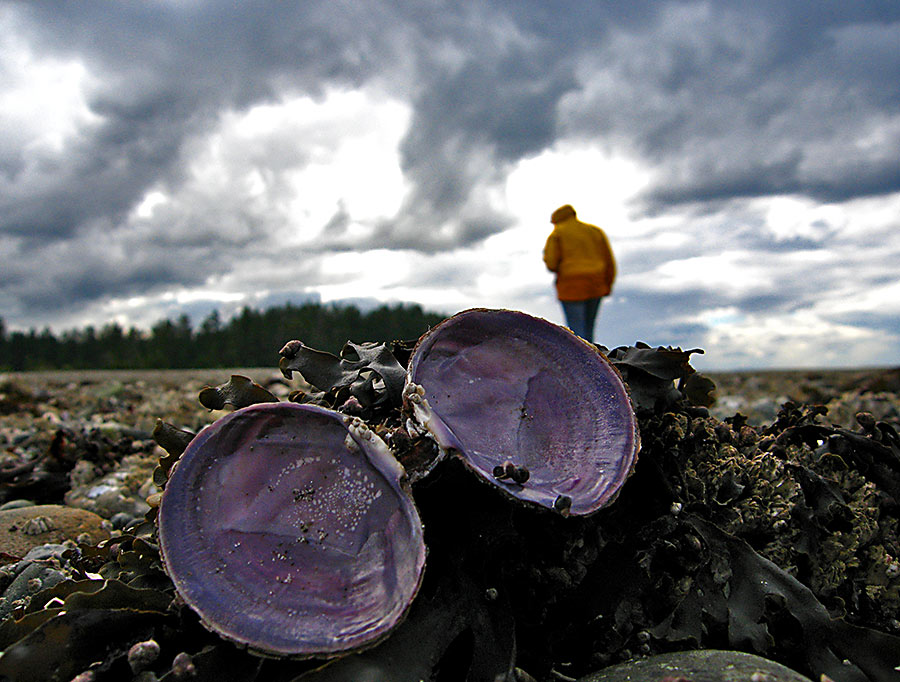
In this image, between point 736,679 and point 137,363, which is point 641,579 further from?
point 137,363

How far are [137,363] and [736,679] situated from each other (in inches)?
1853

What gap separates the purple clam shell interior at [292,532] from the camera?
58.7 inches

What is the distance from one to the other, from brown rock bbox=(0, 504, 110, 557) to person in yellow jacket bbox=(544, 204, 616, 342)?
625cm

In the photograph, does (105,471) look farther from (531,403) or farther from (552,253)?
(552,253)

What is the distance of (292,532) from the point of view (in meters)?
1.66

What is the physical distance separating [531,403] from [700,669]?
81cm

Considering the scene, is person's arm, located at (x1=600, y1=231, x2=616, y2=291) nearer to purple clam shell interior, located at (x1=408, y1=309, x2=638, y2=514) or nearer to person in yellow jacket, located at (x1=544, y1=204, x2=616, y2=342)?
person in yellow jacket, located at (x1=544, y1=204, x2=616, y2=342)

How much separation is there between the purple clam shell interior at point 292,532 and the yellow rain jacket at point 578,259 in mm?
7135

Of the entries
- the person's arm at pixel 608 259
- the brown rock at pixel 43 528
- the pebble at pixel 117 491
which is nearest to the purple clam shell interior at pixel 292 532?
the brown rock at pixel 43 528

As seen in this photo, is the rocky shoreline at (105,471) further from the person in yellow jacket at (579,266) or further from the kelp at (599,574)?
the person in yellow jacket at (579,266)

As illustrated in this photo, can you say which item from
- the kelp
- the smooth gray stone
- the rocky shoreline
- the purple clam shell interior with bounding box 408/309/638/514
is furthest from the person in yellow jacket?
the smooth gray stone

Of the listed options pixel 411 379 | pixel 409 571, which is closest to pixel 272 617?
pixel 409 571

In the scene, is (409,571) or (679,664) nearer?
(409,571)

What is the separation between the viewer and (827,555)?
7.40 ft
